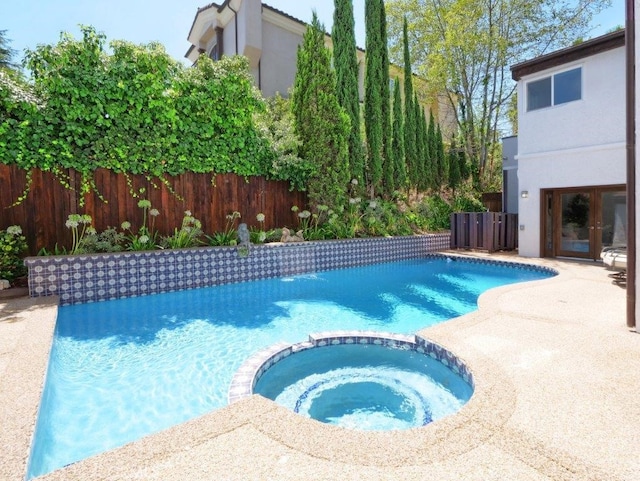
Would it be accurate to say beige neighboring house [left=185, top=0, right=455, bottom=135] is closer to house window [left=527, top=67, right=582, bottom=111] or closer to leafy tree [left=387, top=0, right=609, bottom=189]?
leafy tree [left=387, top=0, right=609, bottom=189]

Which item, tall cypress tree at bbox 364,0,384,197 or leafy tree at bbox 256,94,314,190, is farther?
tall cypress tree at bbox 364,0,384,197

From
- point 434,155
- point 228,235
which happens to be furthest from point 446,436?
point 434,155

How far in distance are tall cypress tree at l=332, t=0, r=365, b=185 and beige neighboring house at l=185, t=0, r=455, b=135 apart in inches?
93.4

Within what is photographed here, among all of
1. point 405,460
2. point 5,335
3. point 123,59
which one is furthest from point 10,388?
point 123,59

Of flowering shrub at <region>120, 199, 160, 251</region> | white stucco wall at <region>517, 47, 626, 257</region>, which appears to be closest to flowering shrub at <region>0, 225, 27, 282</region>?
flowering shrub at <region>120, 199, 160, 251</region>

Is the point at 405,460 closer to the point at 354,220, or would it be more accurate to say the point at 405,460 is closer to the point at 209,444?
the point at 209,444

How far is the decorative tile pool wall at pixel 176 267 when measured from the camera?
273 inches

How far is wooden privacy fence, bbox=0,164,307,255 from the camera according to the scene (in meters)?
7.61

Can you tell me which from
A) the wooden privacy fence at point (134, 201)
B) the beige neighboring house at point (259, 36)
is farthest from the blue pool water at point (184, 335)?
the beige neighboring house at point (259, 36)

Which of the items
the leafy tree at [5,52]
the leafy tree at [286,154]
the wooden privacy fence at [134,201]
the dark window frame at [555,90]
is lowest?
the wooden privacy fence at [134,201]

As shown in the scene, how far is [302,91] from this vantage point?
1216cm

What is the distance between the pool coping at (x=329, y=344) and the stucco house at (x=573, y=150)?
915 cm

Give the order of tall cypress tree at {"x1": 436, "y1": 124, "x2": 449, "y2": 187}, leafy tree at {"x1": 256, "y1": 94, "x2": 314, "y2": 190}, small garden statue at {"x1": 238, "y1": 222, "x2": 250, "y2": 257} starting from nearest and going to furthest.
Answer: small garden statue at {"x1": 238, "y1": 222, "x2": 250, "y2": 257} → leafy tree at {"x1": 256, "y1": 94, "x2": 314, "y2": 190} → tall cypress tree at {"x1": 436, "y1": 124, "x2": 449, "y2": 187}

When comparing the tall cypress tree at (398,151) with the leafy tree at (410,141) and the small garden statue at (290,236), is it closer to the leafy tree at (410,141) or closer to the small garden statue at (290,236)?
the leafy tree at (410,141)
